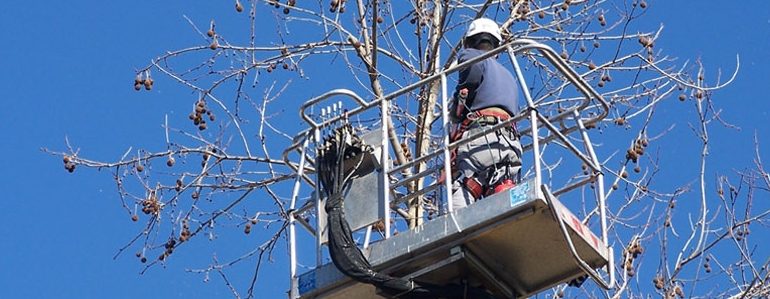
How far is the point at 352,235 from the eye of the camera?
38.3 ft

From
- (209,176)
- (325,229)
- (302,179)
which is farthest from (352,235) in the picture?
(209,176)

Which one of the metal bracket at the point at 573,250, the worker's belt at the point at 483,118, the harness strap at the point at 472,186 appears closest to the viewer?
the metal bracket at the point at 573,250

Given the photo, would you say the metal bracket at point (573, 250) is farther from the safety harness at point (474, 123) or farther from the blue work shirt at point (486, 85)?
the blue work shirt at point (486, 85)

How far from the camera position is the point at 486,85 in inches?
483

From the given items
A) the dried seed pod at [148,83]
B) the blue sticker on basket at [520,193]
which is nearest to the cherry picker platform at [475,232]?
the blue sticker on basket at [520,193]

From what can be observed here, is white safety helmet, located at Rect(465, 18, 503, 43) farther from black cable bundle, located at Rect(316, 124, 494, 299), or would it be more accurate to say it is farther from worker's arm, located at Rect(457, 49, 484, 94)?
black cable bundle, located at Rect(316, 124, 494, 299)

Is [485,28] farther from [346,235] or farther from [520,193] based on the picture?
[520,193]

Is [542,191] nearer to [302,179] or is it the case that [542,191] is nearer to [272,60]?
Answer: [302,179]

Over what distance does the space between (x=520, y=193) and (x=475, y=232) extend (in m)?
0.35

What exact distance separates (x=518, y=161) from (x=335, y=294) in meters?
1.44

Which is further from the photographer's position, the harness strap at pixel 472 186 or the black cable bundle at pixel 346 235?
the harness strap at pixel 472 186

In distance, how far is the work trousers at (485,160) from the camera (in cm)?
1186

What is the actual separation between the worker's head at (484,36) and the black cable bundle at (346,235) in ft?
3.63

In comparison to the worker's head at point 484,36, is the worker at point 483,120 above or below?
below
